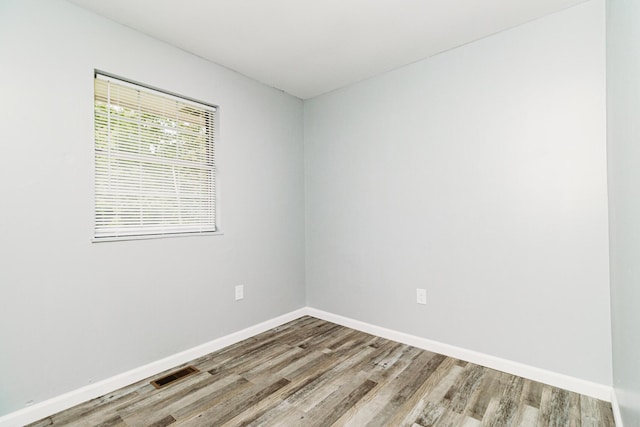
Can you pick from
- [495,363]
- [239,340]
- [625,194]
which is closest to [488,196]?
[625,194]

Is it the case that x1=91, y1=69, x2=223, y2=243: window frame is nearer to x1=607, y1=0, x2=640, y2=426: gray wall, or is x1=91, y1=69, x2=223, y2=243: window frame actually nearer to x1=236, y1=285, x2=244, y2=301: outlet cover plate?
x1=236, y1=285, x2=244, y2=301: outlet cover plate

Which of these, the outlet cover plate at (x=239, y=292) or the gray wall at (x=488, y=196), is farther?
the outlet cover plate at (x=239, y=292)

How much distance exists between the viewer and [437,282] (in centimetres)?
243

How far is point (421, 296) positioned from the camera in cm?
252

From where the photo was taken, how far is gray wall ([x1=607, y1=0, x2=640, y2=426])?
1.10 metres

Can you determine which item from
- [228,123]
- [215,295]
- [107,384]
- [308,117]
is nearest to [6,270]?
[107,384]

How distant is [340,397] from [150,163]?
6.64 ft

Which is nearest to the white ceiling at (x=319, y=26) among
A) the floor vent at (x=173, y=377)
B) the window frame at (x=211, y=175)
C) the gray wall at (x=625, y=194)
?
the window frame at (x=211, y=175)

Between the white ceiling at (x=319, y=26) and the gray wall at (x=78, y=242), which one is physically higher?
the white ceiling at (x=319, y=26)

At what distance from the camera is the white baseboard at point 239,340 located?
1671mm

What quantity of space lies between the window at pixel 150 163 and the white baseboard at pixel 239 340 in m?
0.91

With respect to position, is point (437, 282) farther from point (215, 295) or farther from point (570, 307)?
point (215, 295)

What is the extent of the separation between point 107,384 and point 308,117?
9.19 feet

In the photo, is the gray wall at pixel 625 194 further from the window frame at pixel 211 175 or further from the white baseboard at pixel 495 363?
the window frame at pixel 211 175
